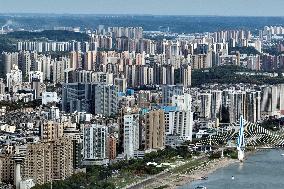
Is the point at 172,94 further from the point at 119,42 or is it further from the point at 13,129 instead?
the point at 119,42

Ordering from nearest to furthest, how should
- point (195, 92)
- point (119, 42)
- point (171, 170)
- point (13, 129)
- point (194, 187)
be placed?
point (194, 187) < point (171, 170) < point (13, 129) < point (195, 92) < point (119, 42)

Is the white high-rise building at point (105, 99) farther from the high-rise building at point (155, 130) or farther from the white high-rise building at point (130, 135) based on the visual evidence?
the white high-rise building at point (130, 135)

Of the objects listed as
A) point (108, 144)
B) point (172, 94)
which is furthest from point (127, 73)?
point (108, 144)

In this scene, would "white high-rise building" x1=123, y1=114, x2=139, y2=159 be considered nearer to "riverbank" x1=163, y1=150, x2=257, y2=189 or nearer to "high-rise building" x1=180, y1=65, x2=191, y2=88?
"riverbank" x1=163, y1=150, x2=257, y2=189

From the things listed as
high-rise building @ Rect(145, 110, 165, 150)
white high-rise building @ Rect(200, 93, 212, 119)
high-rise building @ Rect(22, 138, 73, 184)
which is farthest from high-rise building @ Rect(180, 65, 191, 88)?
high-rise building @ Rect(22, 138, 73, 184)

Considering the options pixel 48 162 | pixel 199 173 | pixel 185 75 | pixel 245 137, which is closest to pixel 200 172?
pixel 199 173

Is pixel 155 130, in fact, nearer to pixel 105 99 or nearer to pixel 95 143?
pixel 95 143
